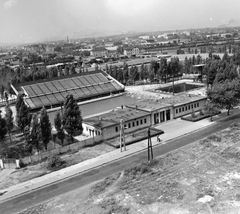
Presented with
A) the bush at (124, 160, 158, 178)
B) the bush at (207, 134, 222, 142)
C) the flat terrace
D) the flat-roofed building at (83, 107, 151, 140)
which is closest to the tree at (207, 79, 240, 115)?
the bush at (207, 134, 222, 142)

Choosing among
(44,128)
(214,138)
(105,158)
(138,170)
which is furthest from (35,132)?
Answer: (214,138)

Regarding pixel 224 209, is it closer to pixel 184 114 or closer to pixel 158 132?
pixel 158 132

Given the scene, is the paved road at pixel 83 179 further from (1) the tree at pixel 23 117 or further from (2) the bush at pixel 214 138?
(1) the tree at pixel 23 117

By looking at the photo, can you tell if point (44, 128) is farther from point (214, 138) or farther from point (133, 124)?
point (214, 138)

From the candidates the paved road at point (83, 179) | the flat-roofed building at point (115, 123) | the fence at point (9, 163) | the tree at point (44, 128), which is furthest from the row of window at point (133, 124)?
the fence at point (9, 163)

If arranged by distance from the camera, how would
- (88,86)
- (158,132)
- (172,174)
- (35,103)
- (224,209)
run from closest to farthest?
1. (224,209)
2. (172,174)
3. (158,132)
4. (35,103)
5. (88,86)

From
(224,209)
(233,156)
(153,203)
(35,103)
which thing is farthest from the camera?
(35,103)

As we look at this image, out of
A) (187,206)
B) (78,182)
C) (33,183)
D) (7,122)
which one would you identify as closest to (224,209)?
(187,206)
